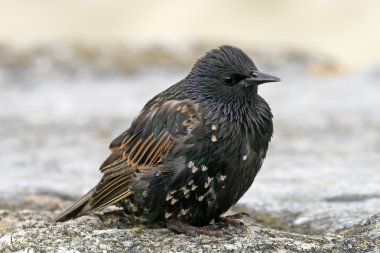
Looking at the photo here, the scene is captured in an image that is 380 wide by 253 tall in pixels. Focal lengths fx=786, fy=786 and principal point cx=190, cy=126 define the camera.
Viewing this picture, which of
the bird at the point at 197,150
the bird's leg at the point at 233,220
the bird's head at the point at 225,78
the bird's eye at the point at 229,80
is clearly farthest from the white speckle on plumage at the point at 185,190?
the bird's eye at the point at 229,80

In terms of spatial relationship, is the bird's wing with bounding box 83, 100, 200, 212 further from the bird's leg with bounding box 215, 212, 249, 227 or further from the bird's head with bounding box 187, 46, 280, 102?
the bird's leg with bounding box 215, 212, 249, 227

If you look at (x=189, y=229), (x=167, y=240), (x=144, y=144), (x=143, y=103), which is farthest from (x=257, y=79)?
(x=143, y=103)

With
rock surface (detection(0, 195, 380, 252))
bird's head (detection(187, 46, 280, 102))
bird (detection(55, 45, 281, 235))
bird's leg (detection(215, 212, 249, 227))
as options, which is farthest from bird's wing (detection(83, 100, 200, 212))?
bird's leg (detection(215, 212, 249, 227))

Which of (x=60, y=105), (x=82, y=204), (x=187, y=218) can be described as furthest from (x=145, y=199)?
(x=60, y=105)

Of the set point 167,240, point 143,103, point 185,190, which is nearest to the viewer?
point 167,240

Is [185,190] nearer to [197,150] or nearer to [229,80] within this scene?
[197,150]

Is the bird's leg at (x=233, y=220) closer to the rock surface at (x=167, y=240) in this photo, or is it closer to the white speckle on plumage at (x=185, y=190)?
the rock surface at (x=167, y=240)
